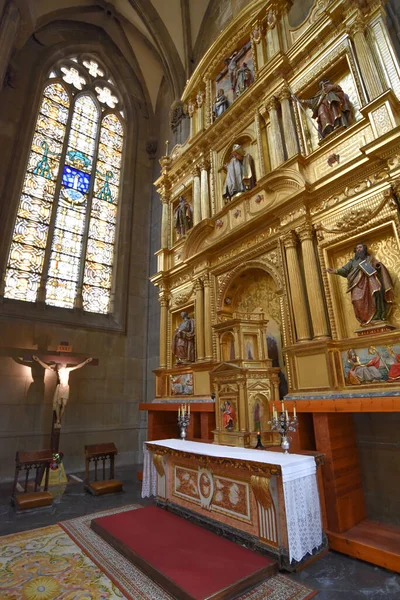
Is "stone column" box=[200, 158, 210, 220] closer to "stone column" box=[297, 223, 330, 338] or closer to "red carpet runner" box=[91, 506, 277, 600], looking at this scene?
"stone column" box=[297, 223, 330, 338]

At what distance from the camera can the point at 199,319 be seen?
7.20 m

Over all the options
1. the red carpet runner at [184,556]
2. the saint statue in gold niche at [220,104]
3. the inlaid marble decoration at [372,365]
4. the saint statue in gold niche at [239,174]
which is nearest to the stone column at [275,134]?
the saint statue in gold niche at [239,174]

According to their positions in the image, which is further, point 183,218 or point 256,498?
point 183,218

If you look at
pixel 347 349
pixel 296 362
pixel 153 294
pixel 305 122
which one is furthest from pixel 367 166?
pixel 153 294

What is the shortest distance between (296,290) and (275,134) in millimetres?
3298

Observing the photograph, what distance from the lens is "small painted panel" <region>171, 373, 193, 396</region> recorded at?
7082 mm

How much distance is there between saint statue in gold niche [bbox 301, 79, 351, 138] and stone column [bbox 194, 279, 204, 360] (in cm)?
378

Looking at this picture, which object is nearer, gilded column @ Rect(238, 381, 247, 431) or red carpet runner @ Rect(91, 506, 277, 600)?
red carpet runner @ Rect(91, 506, 277, 600)

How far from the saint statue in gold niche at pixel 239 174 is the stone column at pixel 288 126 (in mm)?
1004

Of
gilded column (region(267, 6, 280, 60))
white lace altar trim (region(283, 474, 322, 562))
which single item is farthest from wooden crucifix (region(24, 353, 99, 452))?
gilded column (region(267, 6, 280, 60))

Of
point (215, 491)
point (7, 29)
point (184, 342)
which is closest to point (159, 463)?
point (215, 491)

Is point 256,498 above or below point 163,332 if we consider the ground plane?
below

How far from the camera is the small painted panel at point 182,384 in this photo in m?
7.08

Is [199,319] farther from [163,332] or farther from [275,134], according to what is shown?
[275,134]
